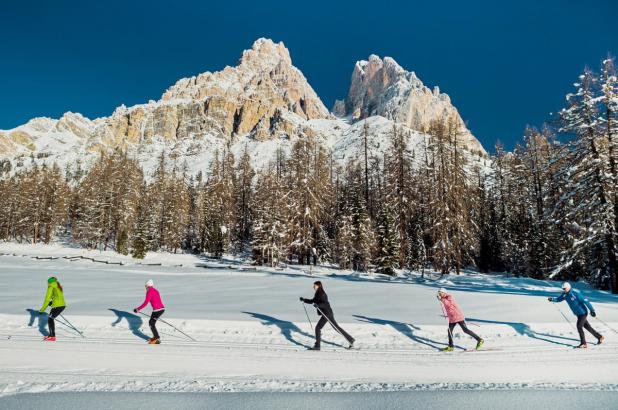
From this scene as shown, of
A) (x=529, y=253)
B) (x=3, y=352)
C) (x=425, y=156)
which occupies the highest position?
(x=425, y=156)

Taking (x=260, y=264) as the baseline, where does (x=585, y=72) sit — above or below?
above

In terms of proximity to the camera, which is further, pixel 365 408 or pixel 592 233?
pixel 592 233

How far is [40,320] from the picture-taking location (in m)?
12.7

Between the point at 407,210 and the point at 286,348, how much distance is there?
2898 centimetres

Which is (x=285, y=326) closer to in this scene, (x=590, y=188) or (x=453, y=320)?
(x=453, y=320)

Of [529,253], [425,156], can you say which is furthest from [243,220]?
[529,253]

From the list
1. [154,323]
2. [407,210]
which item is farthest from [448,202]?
[154,323]

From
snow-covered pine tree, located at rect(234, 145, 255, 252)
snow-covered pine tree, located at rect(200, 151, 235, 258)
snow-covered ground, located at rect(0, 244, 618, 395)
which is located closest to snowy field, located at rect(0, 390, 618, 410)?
snow-covered ground, located at rect(0, 244, 618, 395)

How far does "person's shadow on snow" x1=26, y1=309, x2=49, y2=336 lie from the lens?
→ 1189 cm

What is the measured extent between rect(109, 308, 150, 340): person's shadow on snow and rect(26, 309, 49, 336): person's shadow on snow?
76.6 inches

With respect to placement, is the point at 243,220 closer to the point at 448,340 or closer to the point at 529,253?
the point at 529,253

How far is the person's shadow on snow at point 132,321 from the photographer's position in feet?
38.7

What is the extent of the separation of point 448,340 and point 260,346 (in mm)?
5343

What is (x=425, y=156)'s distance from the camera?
3972cm
